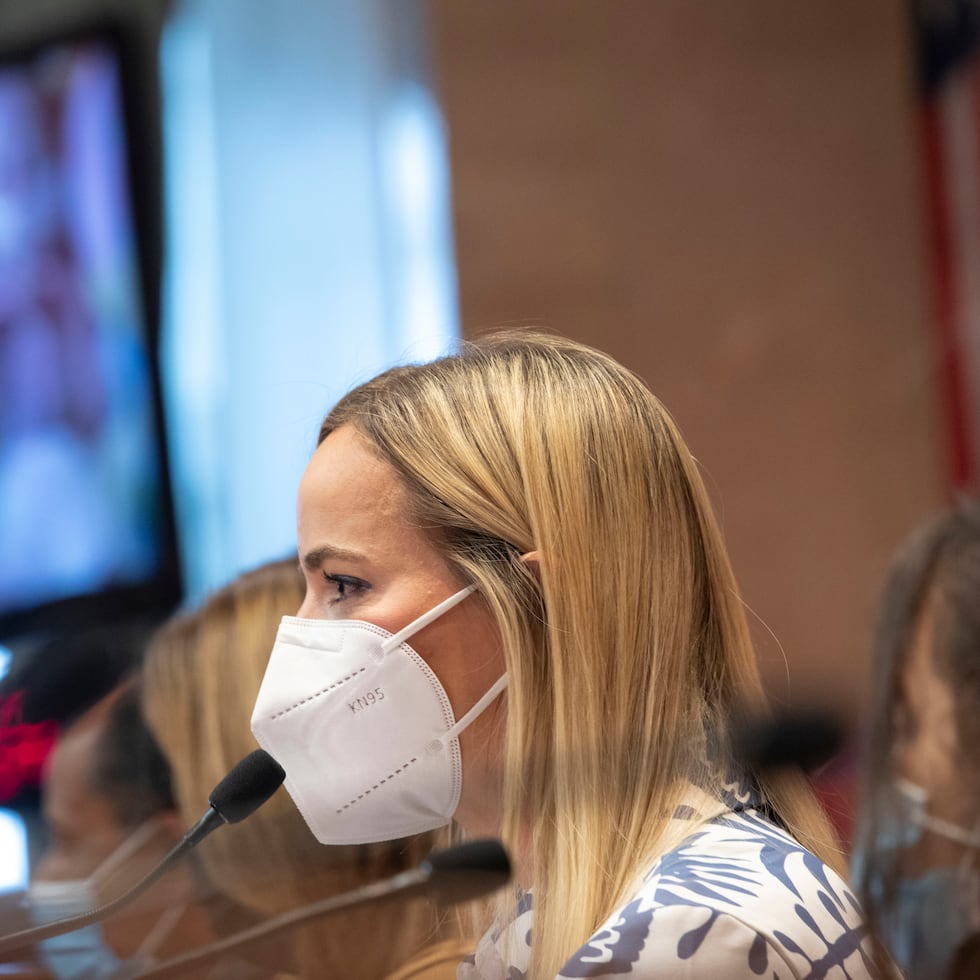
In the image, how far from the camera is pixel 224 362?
9.09 feet

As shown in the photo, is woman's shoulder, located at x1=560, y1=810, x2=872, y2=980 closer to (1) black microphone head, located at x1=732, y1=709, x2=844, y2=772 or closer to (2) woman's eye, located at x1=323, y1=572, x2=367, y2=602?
(1) black microphone head, located at x1=732, y1=709, x2=844, y2=772

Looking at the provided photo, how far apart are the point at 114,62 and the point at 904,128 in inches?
78.9

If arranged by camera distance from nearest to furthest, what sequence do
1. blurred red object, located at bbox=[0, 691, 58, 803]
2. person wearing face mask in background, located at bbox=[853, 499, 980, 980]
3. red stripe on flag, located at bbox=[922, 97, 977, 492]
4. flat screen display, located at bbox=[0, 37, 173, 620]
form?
person wearing face mask in background, located at bbox=[853, 499, 980, 980], red stripe on flag, located at bbox=[922, 97, 977, 492], blurred red object, located at bbox=[0, 691, 58, 803], flat screen display, located at bbox=[0, 37, 173, 620]

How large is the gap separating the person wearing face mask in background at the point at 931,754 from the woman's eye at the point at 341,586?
53cm

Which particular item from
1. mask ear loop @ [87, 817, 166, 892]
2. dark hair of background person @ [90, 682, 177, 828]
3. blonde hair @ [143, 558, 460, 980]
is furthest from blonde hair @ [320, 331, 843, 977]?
dark hair of background person @ [90, 682, 177, 828]

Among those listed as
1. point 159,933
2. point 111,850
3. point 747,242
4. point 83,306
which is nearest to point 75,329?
point 83,306

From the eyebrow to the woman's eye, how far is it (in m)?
0.01

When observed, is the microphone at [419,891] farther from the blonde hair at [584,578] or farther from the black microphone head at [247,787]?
the black microphone head at [247,787]

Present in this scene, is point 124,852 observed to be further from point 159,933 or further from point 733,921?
point 733,921

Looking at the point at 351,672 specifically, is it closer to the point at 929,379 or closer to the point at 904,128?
the point at 929,379

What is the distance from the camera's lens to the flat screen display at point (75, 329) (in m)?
2.72

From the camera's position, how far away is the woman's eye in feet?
3.40

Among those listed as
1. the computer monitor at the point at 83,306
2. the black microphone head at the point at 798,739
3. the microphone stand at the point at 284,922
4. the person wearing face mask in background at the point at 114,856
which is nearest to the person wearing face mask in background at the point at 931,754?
the black microphone head at the point at 798,739

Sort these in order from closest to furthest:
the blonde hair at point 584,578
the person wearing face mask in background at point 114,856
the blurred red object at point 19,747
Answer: the person wearing face mask in background at point 114,856 → the blonde hair at point 584,578 → the blurred red object at point 19,747
